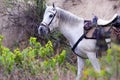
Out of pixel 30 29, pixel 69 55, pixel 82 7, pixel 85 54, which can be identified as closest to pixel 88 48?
pixel 85 54

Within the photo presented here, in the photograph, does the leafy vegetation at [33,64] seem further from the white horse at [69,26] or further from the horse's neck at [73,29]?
the horse's neck at [73,29]

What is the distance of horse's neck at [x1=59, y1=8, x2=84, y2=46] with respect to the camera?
6.81 meters

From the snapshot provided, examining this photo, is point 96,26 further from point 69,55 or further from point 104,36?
point 69,55

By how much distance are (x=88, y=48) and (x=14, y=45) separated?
650 centimetres

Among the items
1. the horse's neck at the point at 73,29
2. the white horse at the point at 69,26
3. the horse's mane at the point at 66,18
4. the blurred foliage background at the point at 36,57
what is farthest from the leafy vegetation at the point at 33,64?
the horse's mane at the point at 66,18

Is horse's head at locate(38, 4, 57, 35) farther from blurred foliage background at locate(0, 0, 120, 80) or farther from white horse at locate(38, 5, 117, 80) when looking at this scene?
blurred foliage background at locate(0, 0, 120, 80)

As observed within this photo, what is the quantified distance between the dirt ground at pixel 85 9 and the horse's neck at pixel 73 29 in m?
5.98

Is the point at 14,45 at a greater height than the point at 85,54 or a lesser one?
lesser

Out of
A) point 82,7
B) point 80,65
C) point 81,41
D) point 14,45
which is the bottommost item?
point 14,45

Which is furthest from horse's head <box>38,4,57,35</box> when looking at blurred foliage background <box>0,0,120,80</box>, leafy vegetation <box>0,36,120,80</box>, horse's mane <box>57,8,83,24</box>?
leafy vegetation <box>0,36,120,80</box>

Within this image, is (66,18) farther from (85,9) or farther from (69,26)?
(85,9)

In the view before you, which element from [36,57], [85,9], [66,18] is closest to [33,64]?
[36,57]

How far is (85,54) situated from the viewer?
6.73 m

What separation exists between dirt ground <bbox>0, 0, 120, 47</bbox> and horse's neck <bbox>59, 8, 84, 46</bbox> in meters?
Answer: 5.98
